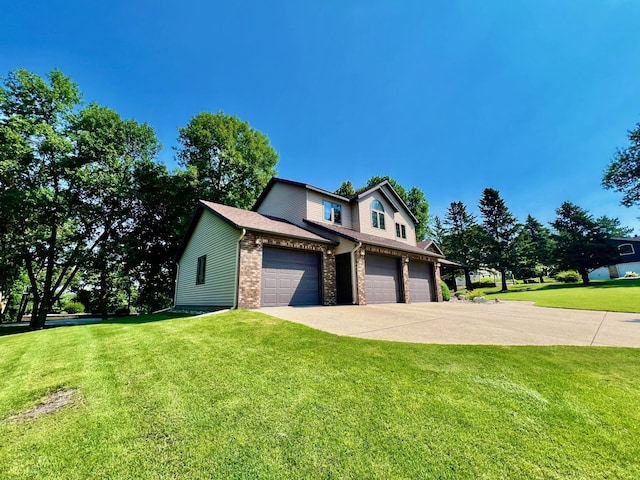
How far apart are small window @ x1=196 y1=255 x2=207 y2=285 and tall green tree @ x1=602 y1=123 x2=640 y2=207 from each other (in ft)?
157

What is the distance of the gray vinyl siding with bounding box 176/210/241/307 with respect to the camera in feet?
34.6

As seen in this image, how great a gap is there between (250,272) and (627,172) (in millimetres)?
46981

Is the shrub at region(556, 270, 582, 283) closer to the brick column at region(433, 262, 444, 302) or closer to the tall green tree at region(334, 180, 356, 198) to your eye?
the brick column at region(433, 262, 444, 302)

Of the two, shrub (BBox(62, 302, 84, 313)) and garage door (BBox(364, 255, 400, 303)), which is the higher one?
garage door (BBox(364, 255, 400, 303))

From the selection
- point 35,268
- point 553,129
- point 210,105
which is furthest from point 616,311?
point 35,268

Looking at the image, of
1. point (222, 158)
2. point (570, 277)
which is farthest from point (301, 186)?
point (570, 277)

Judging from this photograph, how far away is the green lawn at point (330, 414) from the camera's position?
2.10m

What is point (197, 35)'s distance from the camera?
1102 centimetres

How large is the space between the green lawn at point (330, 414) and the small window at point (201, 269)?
8.15 m

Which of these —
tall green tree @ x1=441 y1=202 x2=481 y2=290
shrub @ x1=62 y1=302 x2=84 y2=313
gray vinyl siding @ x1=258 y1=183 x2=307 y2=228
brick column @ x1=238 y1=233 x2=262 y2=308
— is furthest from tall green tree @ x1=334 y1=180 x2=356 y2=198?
shrub @ x1=62 y1=302 x2=84 y2=313

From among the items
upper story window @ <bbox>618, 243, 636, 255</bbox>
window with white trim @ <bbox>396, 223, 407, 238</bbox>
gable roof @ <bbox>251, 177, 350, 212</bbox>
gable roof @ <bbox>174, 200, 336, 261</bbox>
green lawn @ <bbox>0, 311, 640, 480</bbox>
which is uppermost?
gable roof @ <bbox>251, 177, 350, 212</bbox>

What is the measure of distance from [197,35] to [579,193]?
156ft

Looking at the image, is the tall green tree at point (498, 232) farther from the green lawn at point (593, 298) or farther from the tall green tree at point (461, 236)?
the green lawn at point (593, 298)

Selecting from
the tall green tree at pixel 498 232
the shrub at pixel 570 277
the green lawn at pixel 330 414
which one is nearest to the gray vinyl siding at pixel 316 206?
the green lawn at pixel 330 414
